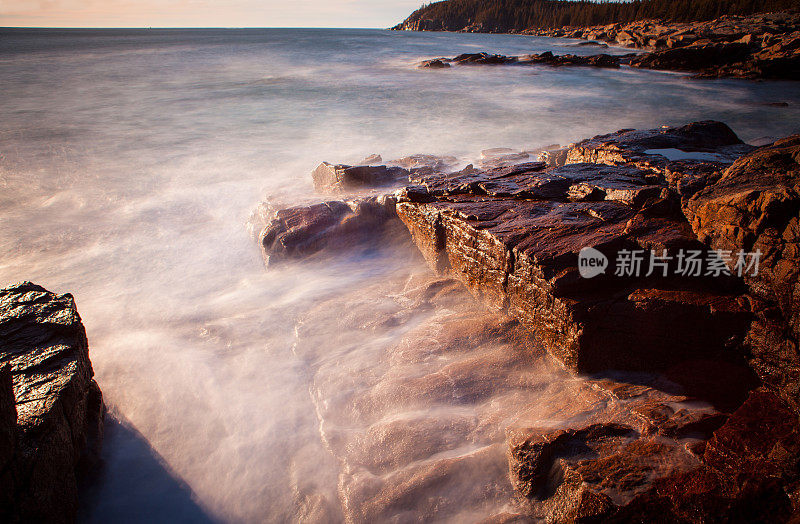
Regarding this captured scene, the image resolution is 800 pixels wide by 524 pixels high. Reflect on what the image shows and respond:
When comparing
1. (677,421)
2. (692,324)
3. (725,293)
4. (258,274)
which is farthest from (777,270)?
(258,274)

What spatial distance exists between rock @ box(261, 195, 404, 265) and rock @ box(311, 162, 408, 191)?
1246 mm

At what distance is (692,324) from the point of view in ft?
9.11

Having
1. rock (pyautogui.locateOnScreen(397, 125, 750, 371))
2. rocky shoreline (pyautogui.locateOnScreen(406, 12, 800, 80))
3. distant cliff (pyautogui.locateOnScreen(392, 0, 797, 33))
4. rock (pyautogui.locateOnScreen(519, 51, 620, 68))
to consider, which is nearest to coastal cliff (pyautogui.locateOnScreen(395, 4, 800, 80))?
rocky shoreline (pyautogui.locateOnScreen(406, 12, 800, 80))

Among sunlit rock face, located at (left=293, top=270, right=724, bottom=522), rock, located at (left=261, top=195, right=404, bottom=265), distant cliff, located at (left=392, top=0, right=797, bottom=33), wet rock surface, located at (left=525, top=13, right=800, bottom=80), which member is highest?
distant cliff, located at (left=392, top=0, right=797, bottom=33)

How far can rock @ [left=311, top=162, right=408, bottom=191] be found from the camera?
7.02 meters

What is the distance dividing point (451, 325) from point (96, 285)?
15.7ft

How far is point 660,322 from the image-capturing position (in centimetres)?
282

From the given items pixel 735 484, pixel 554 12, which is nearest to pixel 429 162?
pixel 735 484

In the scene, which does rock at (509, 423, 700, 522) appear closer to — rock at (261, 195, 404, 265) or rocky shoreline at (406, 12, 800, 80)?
rock at (261, 195, 404, 265)

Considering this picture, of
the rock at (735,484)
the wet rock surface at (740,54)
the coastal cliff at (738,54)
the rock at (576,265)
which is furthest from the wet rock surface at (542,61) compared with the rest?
the rock at (735,484)

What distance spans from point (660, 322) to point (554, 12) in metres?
106

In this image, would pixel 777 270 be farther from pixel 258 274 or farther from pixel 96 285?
pixel 96 285

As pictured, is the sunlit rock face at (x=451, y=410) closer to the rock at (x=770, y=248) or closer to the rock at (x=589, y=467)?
the rock at (x=589, y=467)

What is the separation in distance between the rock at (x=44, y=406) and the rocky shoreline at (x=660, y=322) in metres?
2.57
